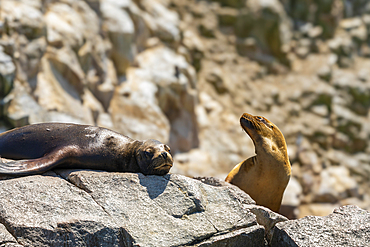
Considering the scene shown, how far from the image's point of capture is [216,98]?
50.9 ft

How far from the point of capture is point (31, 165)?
162 inches

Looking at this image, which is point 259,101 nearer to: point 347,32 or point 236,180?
point 347,32

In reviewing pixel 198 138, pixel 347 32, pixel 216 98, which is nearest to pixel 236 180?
pixel 198 138

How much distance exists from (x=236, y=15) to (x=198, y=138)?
5.94m

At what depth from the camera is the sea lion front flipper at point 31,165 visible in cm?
401

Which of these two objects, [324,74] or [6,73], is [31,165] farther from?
[324,74]

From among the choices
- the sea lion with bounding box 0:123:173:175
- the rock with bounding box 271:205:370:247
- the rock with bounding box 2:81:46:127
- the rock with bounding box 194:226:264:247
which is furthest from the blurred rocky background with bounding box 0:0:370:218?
the rock with bounding box 271:205:370:247

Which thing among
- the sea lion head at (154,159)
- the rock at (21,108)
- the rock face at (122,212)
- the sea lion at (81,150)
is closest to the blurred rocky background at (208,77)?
the rock at (21,108)

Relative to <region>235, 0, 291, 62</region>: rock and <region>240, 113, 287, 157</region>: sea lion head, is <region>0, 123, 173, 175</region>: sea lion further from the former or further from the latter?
<region>235, 0, 291, 62</region>: rock

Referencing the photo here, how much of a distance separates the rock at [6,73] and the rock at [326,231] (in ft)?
22.7

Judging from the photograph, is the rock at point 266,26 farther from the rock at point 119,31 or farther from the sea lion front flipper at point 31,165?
the sea lion front flipper at point 31,165

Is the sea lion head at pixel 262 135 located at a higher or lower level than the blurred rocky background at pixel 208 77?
higher

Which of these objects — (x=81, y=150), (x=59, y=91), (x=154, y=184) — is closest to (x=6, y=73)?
(x=59, y=91)

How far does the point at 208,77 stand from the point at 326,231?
1220cm
